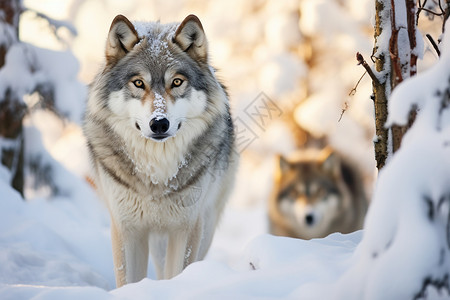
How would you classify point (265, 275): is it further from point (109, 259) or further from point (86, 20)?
point (86, 20)

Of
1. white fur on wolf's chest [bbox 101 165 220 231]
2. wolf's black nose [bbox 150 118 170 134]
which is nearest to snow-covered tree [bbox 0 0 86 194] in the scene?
white fur on wolf's chest [bbox 101 165 220 231]

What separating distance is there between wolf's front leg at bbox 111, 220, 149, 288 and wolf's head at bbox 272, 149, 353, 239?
3.52 m

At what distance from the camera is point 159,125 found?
322 centimetres

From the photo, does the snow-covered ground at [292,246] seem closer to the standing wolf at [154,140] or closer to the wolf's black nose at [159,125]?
the standing wolf at [154,140]

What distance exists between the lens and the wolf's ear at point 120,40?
3.60 meters

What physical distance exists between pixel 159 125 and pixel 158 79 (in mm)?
435

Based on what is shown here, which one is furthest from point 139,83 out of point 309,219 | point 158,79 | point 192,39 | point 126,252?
point 309,219

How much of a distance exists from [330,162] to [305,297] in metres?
5.30

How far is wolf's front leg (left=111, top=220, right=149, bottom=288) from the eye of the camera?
3.66 meters

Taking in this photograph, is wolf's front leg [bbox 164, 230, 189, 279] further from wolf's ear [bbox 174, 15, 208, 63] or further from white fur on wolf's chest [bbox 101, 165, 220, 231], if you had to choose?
wolf's ear [bbox 174, 15, 208, 63]

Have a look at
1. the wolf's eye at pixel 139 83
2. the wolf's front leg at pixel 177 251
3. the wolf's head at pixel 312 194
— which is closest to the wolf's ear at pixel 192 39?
the wolf's eye at pixel 139 83

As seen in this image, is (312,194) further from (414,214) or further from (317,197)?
(414,214)

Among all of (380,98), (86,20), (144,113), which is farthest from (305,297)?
(86,20)

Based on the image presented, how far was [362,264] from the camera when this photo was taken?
5.61 feet
